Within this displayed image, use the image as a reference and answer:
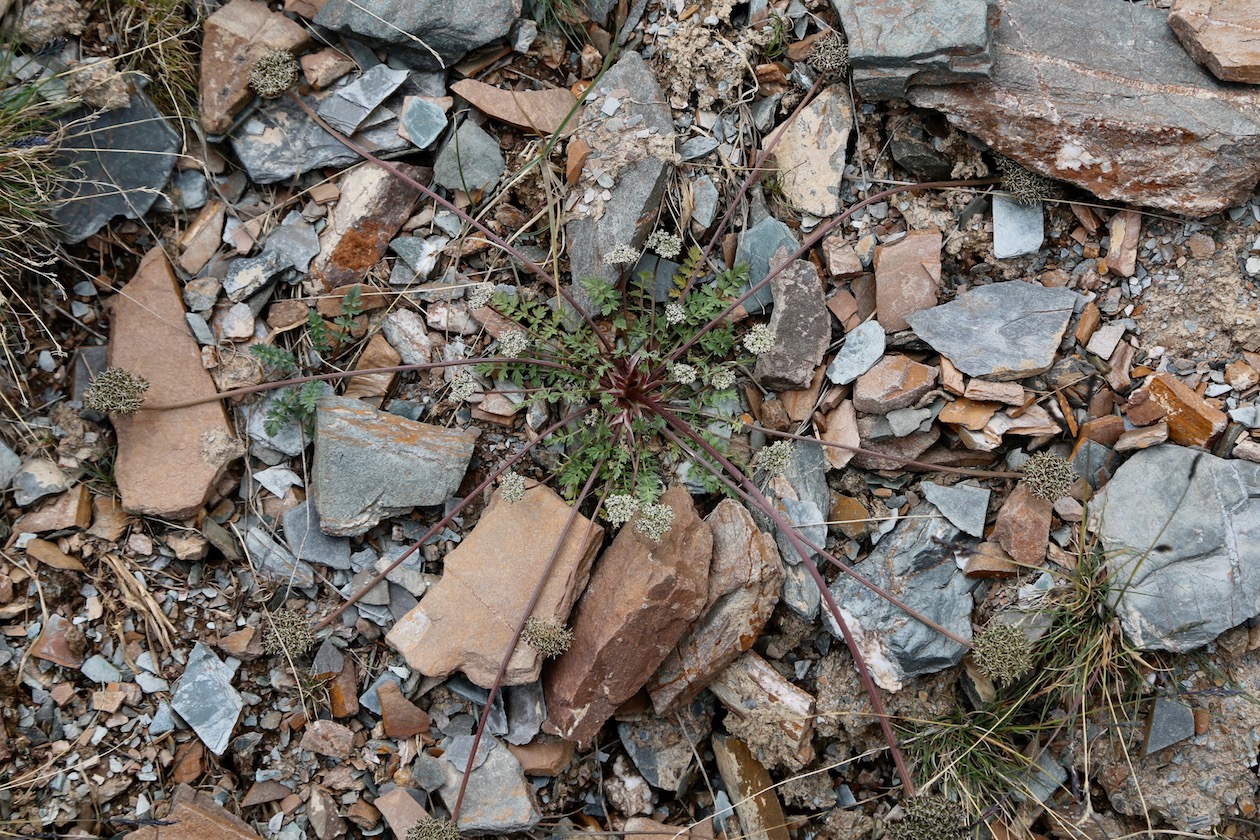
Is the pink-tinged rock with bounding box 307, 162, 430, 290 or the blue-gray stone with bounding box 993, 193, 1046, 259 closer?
the blue-gray stone with bounding box 993, 193, 1046, 259

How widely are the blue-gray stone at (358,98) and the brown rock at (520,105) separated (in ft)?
1.12

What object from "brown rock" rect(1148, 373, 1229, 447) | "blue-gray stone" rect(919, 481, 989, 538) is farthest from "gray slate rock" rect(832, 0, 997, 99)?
"blue-gray stone" rect(919, 481, 989, 538)

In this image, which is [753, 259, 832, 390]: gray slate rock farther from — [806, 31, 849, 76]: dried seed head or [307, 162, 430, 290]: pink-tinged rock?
[307, 162, 430, 290]: pink-tinged rock

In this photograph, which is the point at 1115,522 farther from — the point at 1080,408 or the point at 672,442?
the point at 672,442

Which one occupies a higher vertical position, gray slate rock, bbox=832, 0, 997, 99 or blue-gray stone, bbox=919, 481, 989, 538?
gray slate rock, bbox=832, 0, 997, 99

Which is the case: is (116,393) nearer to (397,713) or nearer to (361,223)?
(361,223)

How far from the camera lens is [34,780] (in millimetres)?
3898

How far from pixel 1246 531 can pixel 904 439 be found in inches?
59.0

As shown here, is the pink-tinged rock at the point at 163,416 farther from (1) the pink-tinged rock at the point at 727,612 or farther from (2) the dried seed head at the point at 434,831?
(1) the pink-tinged rock at the point at 727,612

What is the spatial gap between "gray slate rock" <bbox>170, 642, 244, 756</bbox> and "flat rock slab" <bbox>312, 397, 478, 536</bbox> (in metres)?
0.84

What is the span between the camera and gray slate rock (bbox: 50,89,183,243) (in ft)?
14.0

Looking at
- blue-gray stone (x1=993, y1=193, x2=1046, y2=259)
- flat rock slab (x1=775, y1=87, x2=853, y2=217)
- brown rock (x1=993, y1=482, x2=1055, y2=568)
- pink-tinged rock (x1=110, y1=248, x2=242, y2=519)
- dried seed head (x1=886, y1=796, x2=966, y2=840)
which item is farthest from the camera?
flat rock slab (x1=775, y1=87, x2=853, y2=217)

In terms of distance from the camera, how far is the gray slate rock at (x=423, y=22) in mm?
4441

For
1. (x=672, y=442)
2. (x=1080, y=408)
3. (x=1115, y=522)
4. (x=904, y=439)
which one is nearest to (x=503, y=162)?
(x=672, y=442)
